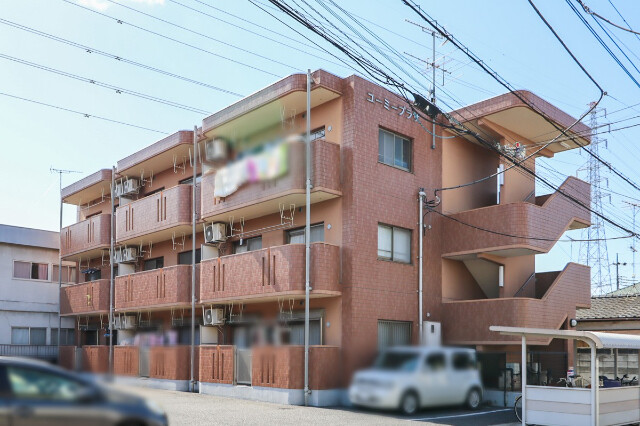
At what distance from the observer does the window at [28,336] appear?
30.4 metres

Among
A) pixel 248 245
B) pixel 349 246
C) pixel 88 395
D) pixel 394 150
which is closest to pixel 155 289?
pixel 248 245

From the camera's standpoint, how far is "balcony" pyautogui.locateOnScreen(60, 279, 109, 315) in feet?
91.9

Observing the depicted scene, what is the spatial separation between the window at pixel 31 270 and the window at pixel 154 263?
666 cm

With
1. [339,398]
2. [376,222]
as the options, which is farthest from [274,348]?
[376,222]

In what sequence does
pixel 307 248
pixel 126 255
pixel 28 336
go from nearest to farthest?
pixel 307 248 < pixel 126 255 < pixel 28 336

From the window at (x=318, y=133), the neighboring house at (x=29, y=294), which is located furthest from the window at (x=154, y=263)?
the window at (x=318, y=133)

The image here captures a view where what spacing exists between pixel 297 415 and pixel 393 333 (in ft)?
15.6

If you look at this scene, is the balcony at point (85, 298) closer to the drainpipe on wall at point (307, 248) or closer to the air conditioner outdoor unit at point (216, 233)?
the air conditioner outdoor unit at point (216, 233)

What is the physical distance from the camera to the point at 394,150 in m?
20.8

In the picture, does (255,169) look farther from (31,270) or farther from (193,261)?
(31,270)

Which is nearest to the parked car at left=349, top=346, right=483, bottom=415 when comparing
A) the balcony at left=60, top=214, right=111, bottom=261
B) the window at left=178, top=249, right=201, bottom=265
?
the window at left=178, top=249, right=201, bottom=265

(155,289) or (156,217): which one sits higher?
(156,217)

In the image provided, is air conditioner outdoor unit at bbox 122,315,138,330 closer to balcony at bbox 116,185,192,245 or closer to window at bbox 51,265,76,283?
balcony at bbox 116,185,192,245

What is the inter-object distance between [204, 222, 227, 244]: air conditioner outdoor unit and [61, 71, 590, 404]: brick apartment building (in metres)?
0.21
